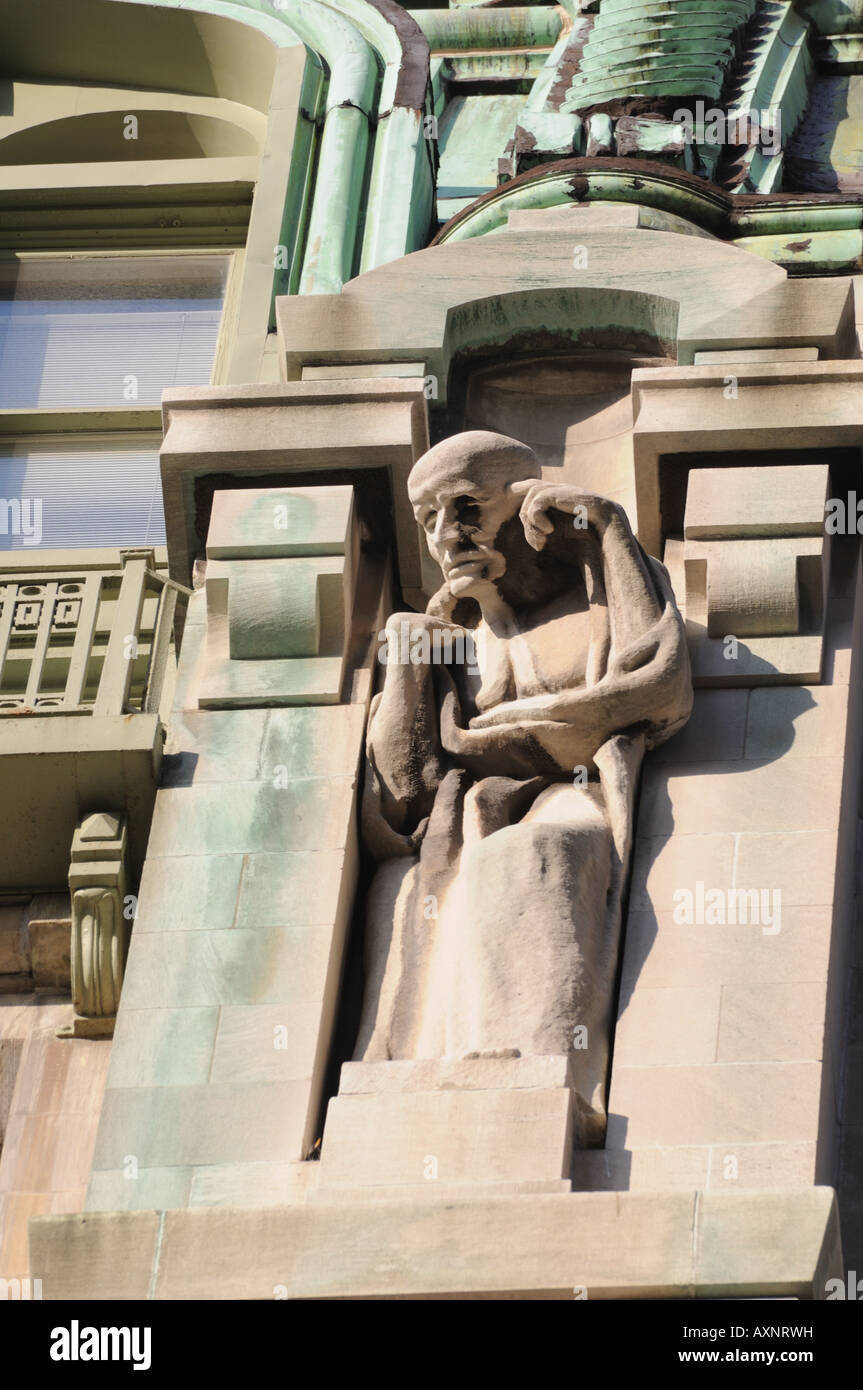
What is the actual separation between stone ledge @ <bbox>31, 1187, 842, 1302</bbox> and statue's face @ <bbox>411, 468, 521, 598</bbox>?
3619 millimetres

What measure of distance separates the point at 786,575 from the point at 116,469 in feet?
17.5

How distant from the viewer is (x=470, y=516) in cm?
1298

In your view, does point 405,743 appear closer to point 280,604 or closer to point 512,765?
point 512,765

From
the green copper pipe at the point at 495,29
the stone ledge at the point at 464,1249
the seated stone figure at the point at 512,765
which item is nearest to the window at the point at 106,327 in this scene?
the green copper pipe at the point at 495,29

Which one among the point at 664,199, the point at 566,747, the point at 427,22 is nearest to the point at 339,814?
the point at 566,747

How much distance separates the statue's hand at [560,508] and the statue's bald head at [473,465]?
193 mm

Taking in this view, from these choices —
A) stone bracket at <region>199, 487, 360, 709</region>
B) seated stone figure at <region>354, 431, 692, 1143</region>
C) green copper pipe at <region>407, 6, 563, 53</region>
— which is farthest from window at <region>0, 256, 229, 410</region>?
seated stone figure at <region>354, 431, 692, 1143</region>

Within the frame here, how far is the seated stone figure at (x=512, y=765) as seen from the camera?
37.7 ft

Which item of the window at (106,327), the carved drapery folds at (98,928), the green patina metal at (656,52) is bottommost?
the carved drapery folds at (98,928)

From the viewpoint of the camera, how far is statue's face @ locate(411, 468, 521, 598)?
12.9m

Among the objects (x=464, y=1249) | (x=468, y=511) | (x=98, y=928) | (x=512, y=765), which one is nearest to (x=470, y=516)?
(x=468, y=511)

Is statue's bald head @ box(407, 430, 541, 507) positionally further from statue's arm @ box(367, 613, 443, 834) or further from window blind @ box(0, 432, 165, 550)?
window blind @ box(0, 432, 165, 550)

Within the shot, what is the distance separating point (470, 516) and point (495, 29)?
278 inches

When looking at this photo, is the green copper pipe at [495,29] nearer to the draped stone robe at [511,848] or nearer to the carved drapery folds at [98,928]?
the draped stone robe at [511,848]
